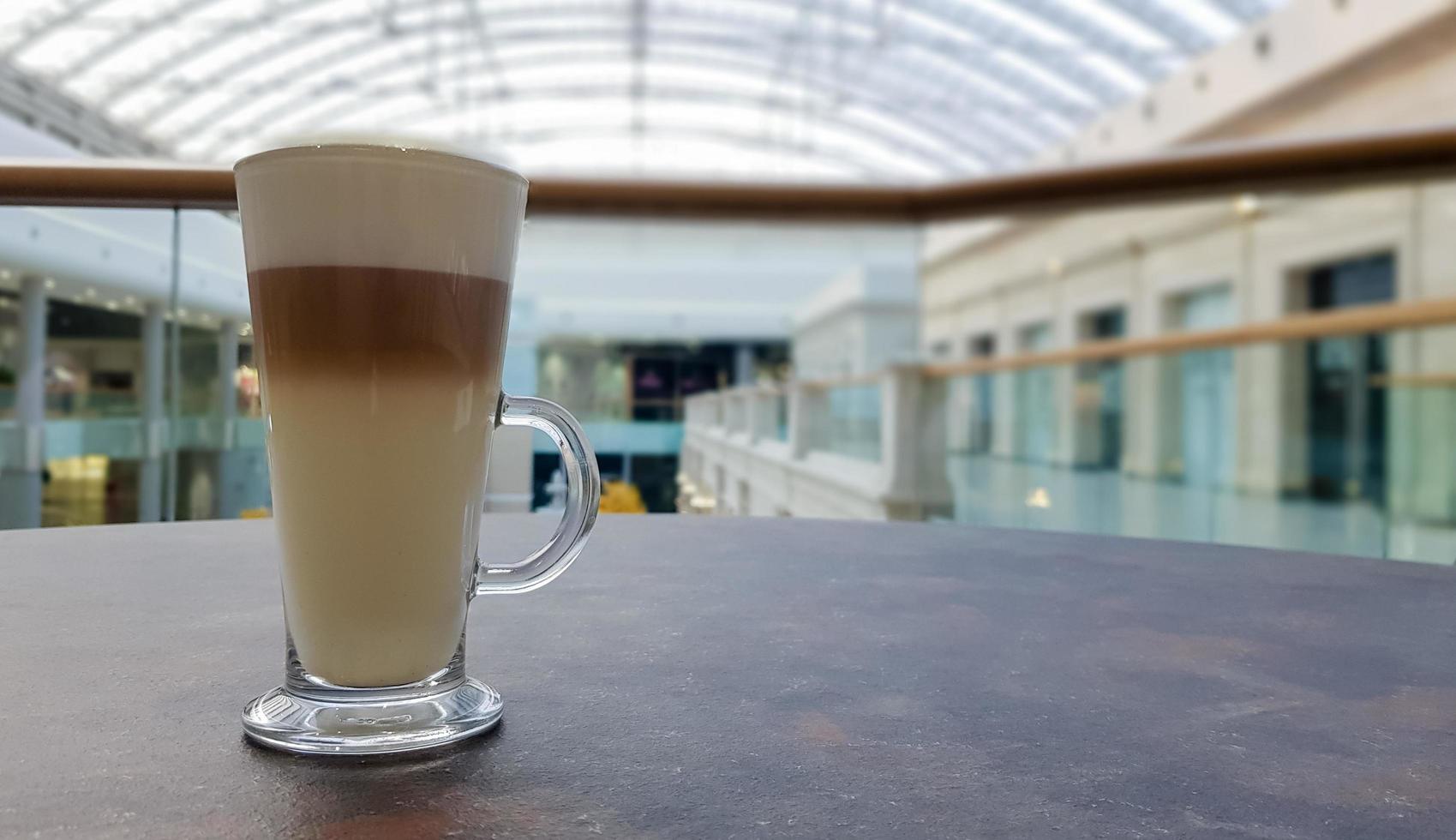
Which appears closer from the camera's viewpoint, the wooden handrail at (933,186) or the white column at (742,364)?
the wooden handrail at (933,186)

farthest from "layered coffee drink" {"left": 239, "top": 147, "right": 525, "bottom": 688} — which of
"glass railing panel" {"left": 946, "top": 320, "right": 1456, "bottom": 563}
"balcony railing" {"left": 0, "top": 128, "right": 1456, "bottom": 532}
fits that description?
"glass railing panel" {"left": 946, "top": 320, "right": 1456, "bottom": 563}

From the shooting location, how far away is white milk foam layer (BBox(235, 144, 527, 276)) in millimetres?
362

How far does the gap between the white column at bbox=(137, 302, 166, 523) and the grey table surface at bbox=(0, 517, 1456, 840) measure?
164 centimetres

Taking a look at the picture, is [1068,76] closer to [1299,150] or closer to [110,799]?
[1299,150]

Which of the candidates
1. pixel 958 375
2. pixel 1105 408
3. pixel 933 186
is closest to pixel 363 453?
pixel 933 186

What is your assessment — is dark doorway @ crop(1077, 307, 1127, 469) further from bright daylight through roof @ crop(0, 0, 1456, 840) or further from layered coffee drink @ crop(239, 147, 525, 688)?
layered coffee drink @ crop(239, 147, 525, 688)

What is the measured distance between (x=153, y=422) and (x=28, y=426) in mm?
617

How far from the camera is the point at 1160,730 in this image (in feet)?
1.18

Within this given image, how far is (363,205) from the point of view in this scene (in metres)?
Answer: 0.37

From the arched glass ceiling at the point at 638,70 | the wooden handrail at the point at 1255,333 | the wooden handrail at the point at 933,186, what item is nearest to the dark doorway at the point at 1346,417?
the wooden handrail at the point at 1255,333

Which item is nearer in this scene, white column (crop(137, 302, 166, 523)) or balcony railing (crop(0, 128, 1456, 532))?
balcony railing (crop(0, 128, 1456, 532))

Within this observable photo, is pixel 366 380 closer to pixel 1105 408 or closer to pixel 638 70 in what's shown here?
pixel 1105 408

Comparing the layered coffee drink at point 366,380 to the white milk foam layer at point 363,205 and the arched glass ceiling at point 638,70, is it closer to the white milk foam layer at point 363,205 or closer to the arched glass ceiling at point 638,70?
the white milk foam layer at point 363,205

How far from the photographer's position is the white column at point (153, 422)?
2.15 meters
